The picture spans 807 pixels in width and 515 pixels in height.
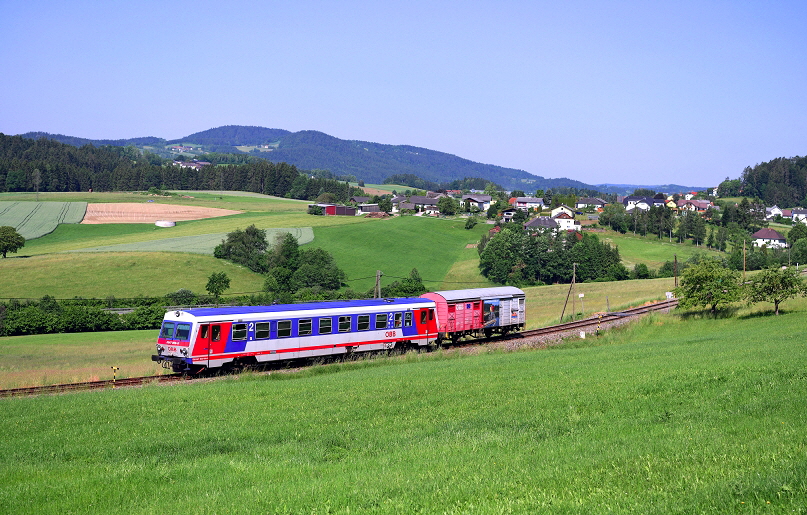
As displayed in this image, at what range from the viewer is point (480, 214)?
172 metres

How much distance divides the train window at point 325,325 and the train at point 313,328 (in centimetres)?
5

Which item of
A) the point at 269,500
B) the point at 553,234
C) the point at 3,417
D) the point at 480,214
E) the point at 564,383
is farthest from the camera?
the point at 480,214

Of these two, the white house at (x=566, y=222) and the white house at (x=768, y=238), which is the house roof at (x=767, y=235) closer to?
the white house at (x=768, y=238)

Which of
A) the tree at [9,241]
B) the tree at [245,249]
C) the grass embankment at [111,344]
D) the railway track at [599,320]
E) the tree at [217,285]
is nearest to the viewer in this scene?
the grass embankment at [111,344]

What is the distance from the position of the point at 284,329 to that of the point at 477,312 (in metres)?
14.1

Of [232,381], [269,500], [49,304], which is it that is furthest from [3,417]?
[49,304]

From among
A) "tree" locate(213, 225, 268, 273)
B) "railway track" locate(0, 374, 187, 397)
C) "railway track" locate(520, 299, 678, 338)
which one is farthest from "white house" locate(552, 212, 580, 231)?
"railway track" locate(0, 374, 187, 397)

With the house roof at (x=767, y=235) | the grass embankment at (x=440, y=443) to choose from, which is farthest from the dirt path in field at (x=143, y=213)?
the grass embankment at (x=440, y=443)

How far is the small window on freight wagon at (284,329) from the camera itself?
3173 centimetres

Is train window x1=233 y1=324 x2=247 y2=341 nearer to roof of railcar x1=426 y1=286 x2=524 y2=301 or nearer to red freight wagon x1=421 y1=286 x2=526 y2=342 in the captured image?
red freight wagon x1=421 y1=286 x2=526 y2=342

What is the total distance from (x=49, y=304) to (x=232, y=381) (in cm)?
4053

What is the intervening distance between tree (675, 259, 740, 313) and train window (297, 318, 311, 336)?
1039 inches

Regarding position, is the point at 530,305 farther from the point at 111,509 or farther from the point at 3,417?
the point at 111,509

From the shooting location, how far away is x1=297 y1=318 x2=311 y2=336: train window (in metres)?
32.4
